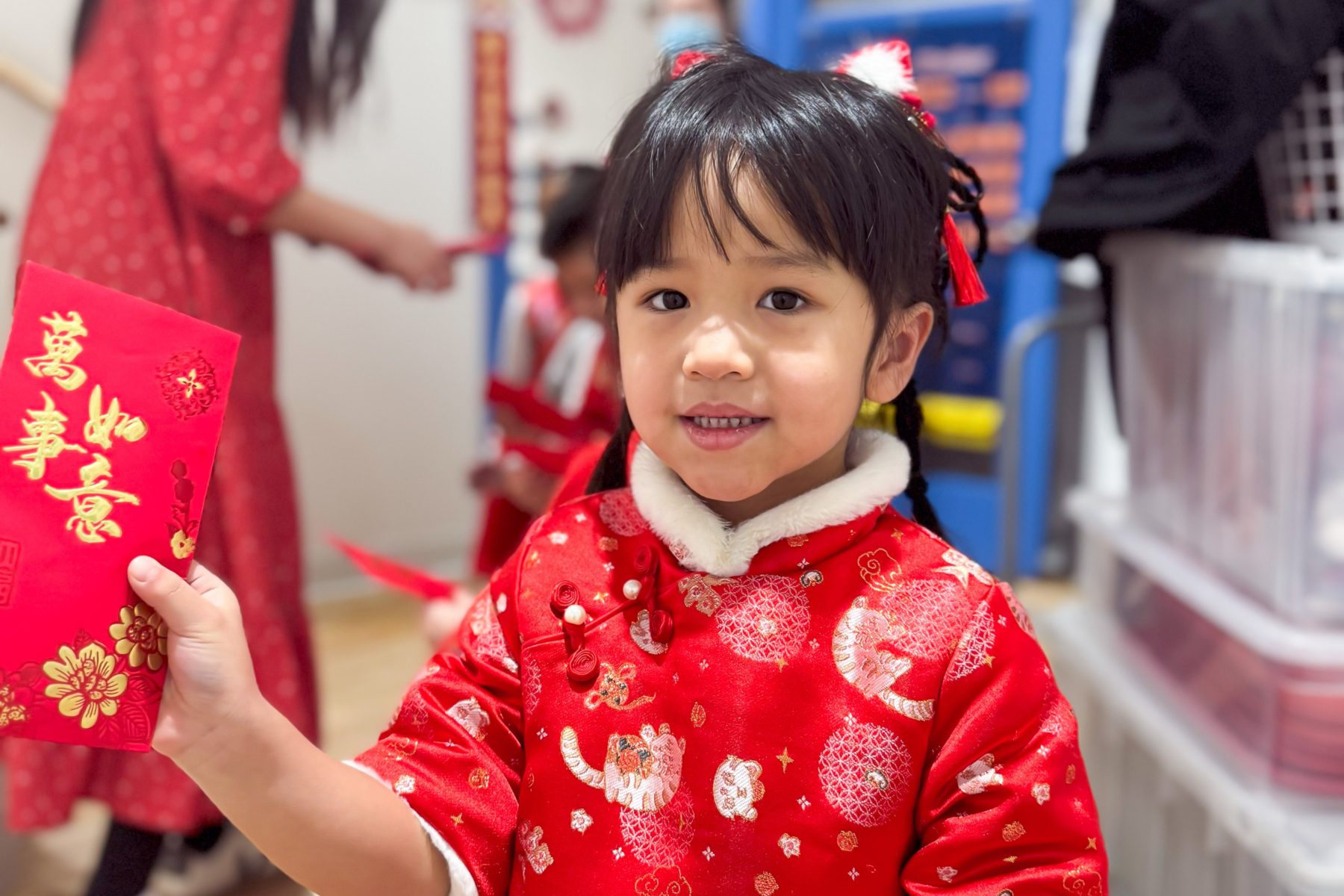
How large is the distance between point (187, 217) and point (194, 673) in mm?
749

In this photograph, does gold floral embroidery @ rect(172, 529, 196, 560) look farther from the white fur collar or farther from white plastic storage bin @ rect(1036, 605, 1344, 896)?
white plastic storage bin @ rect(1036, 605, 1344, 896)

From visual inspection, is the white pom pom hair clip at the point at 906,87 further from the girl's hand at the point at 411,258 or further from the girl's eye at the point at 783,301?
the girl's hand at the point at 411,258

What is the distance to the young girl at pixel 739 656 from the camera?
1.90ft

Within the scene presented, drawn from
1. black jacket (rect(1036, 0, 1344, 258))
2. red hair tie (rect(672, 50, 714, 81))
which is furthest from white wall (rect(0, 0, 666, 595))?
red hair tie (rect(672, 50, 714, 81))

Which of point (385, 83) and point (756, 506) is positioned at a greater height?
point (385, 83)

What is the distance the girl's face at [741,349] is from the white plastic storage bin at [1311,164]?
22.7 inches

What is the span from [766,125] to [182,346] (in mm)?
303

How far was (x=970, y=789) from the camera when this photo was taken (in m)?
0.58

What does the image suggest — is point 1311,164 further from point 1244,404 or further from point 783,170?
point 783,170

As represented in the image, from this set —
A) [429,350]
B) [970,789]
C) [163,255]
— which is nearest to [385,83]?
[429,350]

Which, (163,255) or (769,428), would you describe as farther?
(163,255)

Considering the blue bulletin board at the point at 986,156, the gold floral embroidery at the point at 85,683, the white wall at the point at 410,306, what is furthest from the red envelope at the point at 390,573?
the blue bulletin board at the point at 986,156

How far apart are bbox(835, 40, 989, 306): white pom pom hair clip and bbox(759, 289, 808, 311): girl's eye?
12cm

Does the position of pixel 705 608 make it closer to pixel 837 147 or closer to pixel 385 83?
pixel 837 147
